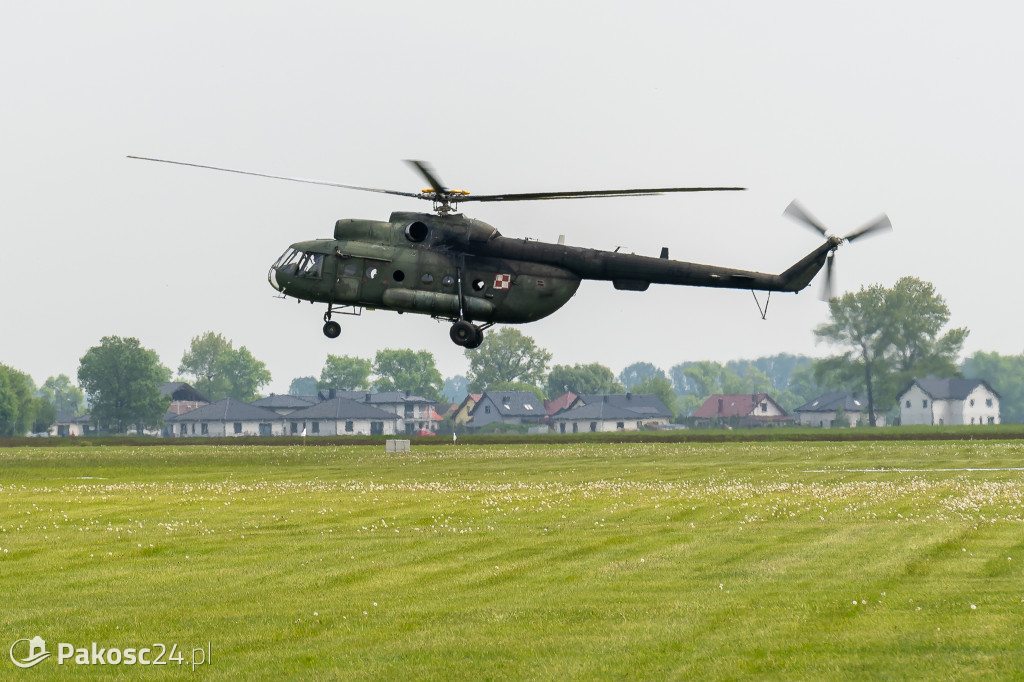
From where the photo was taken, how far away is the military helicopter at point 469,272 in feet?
140

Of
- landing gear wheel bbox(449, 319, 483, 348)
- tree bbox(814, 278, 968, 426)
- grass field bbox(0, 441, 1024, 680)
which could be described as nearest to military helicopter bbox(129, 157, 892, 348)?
landing gear wheel bbox(449, 319, 483, 348)

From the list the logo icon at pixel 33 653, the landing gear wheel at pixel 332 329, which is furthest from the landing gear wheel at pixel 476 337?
the logo icon at pixel 33 653

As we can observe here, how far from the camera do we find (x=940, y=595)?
790 inches

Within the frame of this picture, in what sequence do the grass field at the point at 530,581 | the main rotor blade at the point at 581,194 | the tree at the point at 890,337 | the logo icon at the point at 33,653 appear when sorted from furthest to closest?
the tree at the point at 890,337
the main rotor blade at the point at 581,194
the grass field at the point at 530,581
the logo icon at the point at 33,653

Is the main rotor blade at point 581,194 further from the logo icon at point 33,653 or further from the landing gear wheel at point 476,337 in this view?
the logo icon at point 33,653

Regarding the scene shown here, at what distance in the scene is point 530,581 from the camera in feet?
72.0

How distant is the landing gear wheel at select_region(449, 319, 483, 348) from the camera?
138 ft

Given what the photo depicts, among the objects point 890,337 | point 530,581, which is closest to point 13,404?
point 890,337

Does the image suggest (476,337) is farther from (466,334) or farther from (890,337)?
(890,337)

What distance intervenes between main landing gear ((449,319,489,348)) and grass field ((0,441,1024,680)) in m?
5.28

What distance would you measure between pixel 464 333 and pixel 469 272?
7.49ft

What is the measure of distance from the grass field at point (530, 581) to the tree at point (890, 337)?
147966 millimetres

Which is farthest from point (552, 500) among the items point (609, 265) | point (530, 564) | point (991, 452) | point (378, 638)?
point (991, 452)

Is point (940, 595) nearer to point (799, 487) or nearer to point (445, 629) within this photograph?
point (445, 629)
